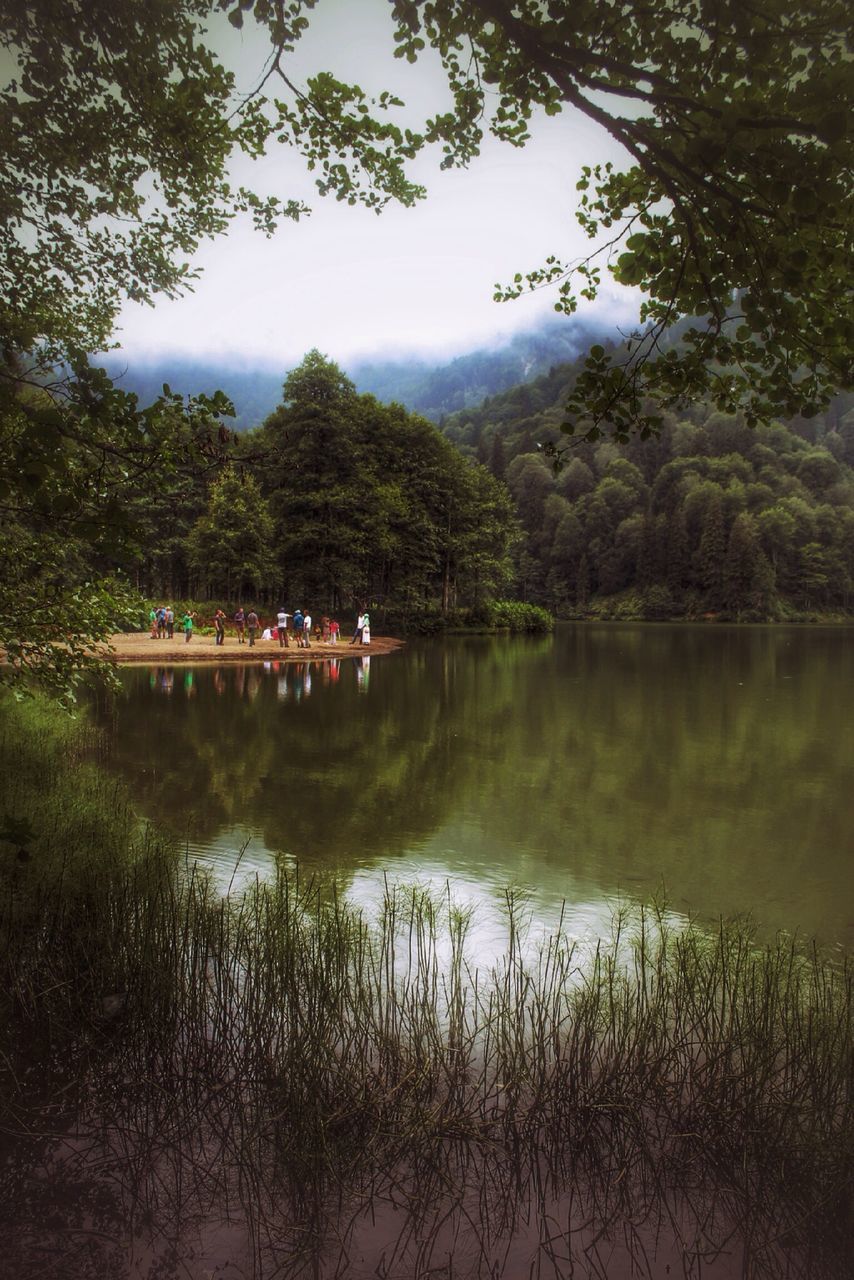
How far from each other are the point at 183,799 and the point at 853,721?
661 inches

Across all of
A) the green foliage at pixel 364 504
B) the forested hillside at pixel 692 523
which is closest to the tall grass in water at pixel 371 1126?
the green foliage at pixel 364 504

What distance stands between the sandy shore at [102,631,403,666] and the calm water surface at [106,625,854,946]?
4.91 m

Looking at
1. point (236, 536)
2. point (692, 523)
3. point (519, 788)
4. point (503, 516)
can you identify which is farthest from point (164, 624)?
point (692, 523)

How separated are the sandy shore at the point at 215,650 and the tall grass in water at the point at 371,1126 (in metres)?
25.5

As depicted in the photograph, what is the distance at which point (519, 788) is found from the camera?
1270cm

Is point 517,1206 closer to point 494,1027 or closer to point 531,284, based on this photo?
point 494,1027

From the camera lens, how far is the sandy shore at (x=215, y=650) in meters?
31.3

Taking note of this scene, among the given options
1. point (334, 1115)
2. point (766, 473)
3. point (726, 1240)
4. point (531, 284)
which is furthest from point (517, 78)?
point (766, 473)

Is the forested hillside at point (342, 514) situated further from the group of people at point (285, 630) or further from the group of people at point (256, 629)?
the group of people at point (256, 629)

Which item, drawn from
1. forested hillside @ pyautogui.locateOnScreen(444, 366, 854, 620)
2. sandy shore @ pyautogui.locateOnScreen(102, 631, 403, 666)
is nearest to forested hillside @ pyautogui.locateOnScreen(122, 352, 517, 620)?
sandy shore @ pyautogui.locateOnScreen(102, 631, 403, 666)

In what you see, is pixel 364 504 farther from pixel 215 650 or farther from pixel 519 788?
pixel 519 788

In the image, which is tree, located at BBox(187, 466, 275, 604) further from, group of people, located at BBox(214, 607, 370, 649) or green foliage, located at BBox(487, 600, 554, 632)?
green foliage, located at BBox(487, 600, 554, 632)

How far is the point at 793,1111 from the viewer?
3.47 meters

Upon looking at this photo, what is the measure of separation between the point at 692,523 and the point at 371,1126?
120 meters
